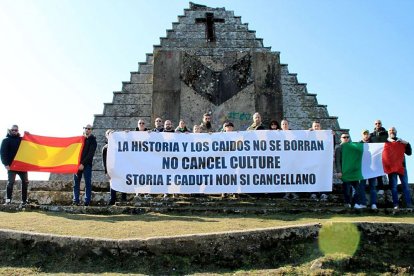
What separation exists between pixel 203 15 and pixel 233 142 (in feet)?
52.6

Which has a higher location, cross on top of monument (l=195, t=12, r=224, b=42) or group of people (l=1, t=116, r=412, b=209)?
cross on top of monument (l=195, t=12, r=224, b=42)

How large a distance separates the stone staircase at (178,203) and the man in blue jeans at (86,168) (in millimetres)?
430

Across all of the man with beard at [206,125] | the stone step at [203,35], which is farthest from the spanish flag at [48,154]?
the stone step at [203,35]

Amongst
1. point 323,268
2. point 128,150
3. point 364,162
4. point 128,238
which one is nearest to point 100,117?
point 128,150

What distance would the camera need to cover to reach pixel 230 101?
14055 millimetres

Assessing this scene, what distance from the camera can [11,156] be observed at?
10875mm

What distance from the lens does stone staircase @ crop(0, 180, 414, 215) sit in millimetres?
9344

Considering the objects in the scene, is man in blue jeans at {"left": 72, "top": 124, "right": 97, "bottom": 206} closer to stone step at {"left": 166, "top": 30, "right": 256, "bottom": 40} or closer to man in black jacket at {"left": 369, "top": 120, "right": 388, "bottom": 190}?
man in black jacket at {"left": 369, "top": 120, "right": 388, "bottom": 190}

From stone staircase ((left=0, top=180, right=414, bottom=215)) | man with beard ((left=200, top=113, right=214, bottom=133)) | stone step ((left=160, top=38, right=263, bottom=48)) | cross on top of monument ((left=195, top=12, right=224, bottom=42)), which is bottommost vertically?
stone staircase ((left=0, top=180, right=414, bottom=215))

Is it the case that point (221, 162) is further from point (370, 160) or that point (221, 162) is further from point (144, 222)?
point (370, 160)

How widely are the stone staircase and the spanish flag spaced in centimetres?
61

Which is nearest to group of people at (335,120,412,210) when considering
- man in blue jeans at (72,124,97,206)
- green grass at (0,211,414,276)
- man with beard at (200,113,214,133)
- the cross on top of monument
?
green grass at (0,211,414,276)

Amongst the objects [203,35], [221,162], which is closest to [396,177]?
[221,162]

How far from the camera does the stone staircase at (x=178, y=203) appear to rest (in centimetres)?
934
